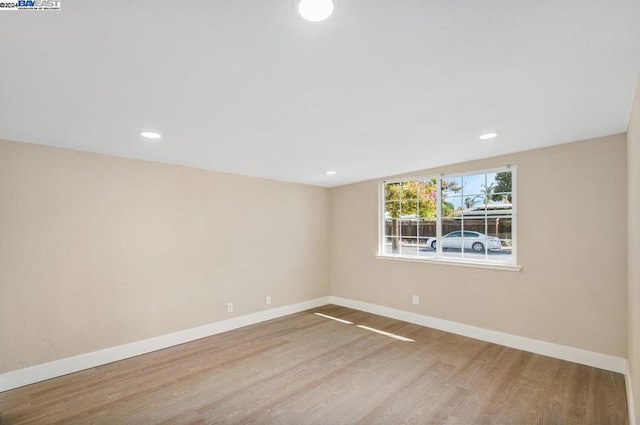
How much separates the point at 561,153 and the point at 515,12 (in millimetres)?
2753

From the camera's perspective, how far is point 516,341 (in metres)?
3.50

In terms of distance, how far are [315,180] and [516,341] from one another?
11.5 feet

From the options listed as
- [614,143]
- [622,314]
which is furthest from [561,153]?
[622,314]

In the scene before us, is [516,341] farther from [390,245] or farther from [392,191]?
[392,191]

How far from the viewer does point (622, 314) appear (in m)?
2.89

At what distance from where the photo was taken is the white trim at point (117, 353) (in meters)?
2.71

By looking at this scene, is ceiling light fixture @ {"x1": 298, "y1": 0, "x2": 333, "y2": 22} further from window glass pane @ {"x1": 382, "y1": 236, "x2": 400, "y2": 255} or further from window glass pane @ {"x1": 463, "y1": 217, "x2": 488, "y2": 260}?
window glass pane @ {"x1": 382, "y1": 236, "x2": 400, "y2": 255}

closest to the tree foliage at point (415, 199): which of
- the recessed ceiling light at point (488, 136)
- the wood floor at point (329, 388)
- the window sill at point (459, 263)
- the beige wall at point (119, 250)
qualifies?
the window sill at point (459, 263)

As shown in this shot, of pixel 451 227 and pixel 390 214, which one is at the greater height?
pixel 390 214

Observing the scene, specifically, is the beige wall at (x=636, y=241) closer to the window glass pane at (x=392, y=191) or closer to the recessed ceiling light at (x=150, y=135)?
the window glass pane at (x=392, y=191)

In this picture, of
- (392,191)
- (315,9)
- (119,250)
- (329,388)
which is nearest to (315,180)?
(392,191)

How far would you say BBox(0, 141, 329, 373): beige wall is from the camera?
2.75 m

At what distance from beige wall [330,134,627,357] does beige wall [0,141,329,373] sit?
9.09 feet

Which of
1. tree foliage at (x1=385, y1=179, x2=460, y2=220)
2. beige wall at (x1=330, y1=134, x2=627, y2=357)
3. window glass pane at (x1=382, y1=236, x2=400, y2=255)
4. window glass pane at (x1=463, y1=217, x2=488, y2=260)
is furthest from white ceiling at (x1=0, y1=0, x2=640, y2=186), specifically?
window glass pane at (x1=382, y1=236, x2=400, y2=255)
